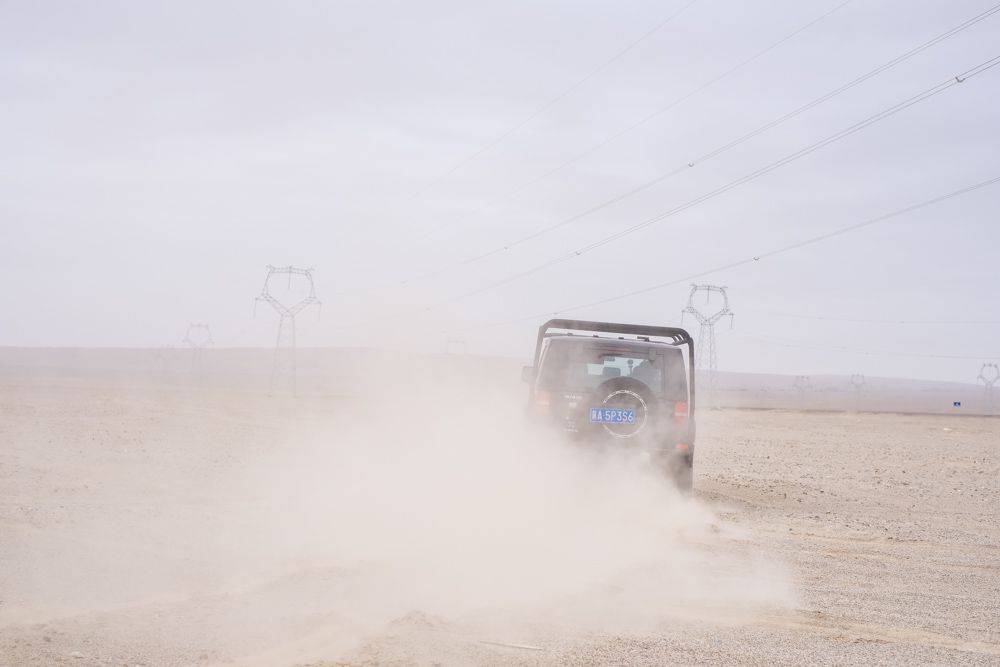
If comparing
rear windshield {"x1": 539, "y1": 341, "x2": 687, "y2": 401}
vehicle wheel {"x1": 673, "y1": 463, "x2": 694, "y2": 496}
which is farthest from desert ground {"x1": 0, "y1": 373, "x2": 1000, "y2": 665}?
rear windshield {"x1": 539, "y1": 341, "x2": 687, "y2": 401}

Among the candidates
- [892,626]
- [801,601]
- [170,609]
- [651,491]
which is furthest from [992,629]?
[170,609]

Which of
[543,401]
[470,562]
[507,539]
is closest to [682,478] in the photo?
[543,401]

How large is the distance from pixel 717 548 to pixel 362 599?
4.56 metres

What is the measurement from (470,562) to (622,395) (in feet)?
13.8

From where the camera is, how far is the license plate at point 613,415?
1224cm

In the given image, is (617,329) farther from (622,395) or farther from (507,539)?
(507,539)

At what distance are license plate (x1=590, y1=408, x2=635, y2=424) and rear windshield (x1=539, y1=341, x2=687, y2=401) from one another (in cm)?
51

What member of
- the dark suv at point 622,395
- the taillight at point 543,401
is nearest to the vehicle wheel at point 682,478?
the dark suv at point 622,395

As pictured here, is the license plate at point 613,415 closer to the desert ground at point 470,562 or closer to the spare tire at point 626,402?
the spare tire at point 626,402

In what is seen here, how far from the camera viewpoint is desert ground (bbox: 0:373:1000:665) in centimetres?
629

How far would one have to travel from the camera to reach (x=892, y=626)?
7297 mm

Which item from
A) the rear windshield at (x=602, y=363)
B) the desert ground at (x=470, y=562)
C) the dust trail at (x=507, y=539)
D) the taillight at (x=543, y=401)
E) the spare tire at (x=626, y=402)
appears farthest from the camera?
the rear windshield at (x=602, y=363)

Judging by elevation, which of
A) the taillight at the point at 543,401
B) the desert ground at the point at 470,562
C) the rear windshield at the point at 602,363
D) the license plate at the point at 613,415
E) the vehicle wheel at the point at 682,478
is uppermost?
the rear windshield at the point at 602,363

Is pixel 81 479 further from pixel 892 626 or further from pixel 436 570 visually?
pixel 892 626
